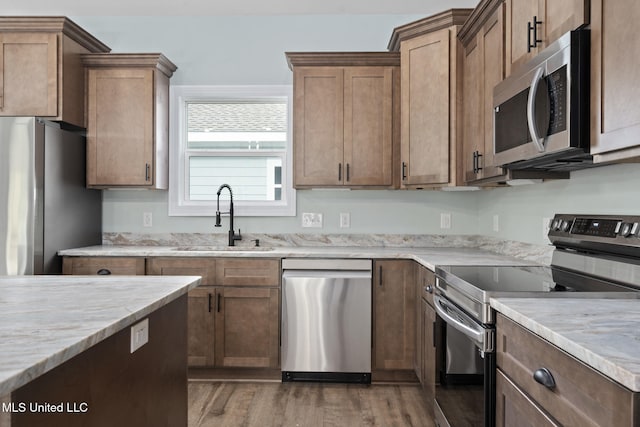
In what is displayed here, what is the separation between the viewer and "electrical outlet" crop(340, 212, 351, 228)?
368 cm

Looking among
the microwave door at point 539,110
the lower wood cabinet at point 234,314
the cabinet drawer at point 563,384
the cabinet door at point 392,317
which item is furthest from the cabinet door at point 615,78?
the lower wood cabinet at point 234,314

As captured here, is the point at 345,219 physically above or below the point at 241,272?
above

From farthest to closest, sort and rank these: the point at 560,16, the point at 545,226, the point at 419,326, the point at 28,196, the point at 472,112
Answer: the point at 28,196 < the point at 419,326 < the point at 472,112 < the point at 545,226 < the point at 560,16

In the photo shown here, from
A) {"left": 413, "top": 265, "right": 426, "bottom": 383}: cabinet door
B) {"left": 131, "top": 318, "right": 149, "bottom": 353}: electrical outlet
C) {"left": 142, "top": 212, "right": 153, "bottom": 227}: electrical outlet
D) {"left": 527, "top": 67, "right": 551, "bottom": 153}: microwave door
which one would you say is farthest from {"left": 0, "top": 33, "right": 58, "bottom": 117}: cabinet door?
{"left": 527, "top": 67, "right": 551, "bottom": 153}: microwave door

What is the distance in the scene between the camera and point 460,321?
1834 mm

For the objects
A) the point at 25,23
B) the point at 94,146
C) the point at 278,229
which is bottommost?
the point at 278,229

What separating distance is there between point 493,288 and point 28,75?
3262 mm

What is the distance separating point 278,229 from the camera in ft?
12.2

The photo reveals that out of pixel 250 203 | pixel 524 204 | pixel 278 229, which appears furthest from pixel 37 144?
pixel 524 204

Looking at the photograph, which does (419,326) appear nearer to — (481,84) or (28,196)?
(481,84)

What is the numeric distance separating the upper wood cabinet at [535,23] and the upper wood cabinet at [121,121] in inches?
96.1

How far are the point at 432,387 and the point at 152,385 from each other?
148cm

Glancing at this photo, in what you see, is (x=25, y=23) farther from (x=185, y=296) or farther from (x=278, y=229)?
(x=185, y=296)

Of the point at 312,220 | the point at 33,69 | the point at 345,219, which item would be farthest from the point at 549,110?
the point at 33,69
